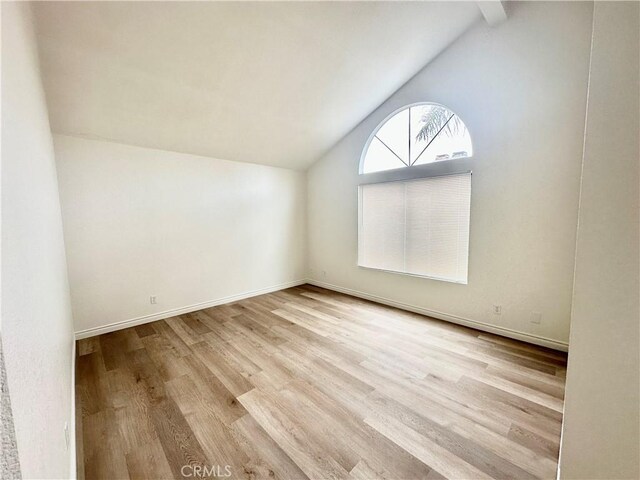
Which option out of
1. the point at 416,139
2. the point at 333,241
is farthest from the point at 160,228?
the point at 416,139

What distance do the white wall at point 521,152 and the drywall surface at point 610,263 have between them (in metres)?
1.81

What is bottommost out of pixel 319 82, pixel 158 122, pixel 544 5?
pixel 158 122

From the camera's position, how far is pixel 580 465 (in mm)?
1051

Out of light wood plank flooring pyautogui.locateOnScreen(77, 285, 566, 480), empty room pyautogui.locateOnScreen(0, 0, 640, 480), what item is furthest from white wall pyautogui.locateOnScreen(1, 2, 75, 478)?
light wood plank flooring pyautogui.locateOnScreen(77, 285, 566, 480)

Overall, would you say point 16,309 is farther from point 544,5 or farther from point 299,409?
point 544,5

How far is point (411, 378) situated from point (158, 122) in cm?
364

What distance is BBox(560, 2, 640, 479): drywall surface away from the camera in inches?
35.7

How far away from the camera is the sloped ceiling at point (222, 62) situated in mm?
1902

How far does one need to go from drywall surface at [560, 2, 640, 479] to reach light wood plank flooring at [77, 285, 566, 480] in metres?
0.52

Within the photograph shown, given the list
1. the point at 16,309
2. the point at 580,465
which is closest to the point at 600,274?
the point at 580,465

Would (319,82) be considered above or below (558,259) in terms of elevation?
above

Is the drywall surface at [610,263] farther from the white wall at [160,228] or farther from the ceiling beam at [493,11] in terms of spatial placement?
the white wall at [160,228]

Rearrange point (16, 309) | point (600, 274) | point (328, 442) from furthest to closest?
point (328, 442), point (600, 274), point (16, 309)

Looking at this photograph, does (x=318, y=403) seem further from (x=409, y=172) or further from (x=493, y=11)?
(x=493, y=11)
